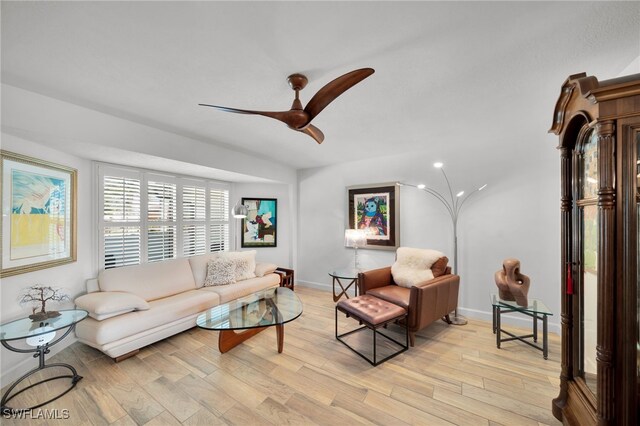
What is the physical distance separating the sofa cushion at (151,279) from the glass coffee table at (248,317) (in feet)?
3.22

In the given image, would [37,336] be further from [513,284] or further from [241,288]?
[513,284]

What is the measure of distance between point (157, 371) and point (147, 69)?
251 cm

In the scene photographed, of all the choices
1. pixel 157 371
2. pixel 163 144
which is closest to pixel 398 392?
pixel 157 371

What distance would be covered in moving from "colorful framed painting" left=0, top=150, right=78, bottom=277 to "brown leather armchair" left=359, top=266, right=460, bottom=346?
Result: 3.33 m

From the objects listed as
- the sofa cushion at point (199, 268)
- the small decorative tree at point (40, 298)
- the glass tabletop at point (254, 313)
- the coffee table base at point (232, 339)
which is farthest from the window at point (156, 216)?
the coffee table base at point (232, 339)

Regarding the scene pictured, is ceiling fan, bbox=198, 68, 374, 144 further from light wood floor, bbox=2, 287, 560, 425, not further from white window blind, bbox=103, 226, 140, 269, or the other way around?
white window blind, bbox=103, 226, 140, 269

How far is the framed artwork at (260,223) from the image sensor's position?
4.84m

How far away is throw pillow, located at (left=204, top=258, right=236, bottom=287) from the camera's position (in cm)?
361

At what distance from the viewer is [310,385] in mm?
2039

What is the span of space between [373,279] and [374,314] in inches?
31.0

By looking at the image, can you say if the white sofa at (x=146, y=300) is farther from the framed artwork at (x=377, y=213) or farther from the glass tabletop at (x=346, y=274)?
the framed artwork at (x=377, y=213)

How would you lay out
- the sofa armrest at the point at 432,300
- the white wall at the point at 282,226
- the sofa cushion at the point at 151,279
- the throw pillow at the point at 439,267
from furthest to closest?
1. the white wall at the point at 282,226
2. the throw pillow at the point at 439,267
3. the sofa cushion at the point at 151,279
4. the sofa armrest at the point at 432,300

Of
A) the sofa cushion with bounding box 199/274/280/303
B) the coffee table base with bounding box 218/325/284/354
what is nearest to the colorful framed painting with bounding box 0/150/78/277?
the sofa cushion with bounding box 199/274/280/303

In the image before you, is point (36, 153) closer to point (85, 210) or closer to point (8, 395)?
point (85, 210)
